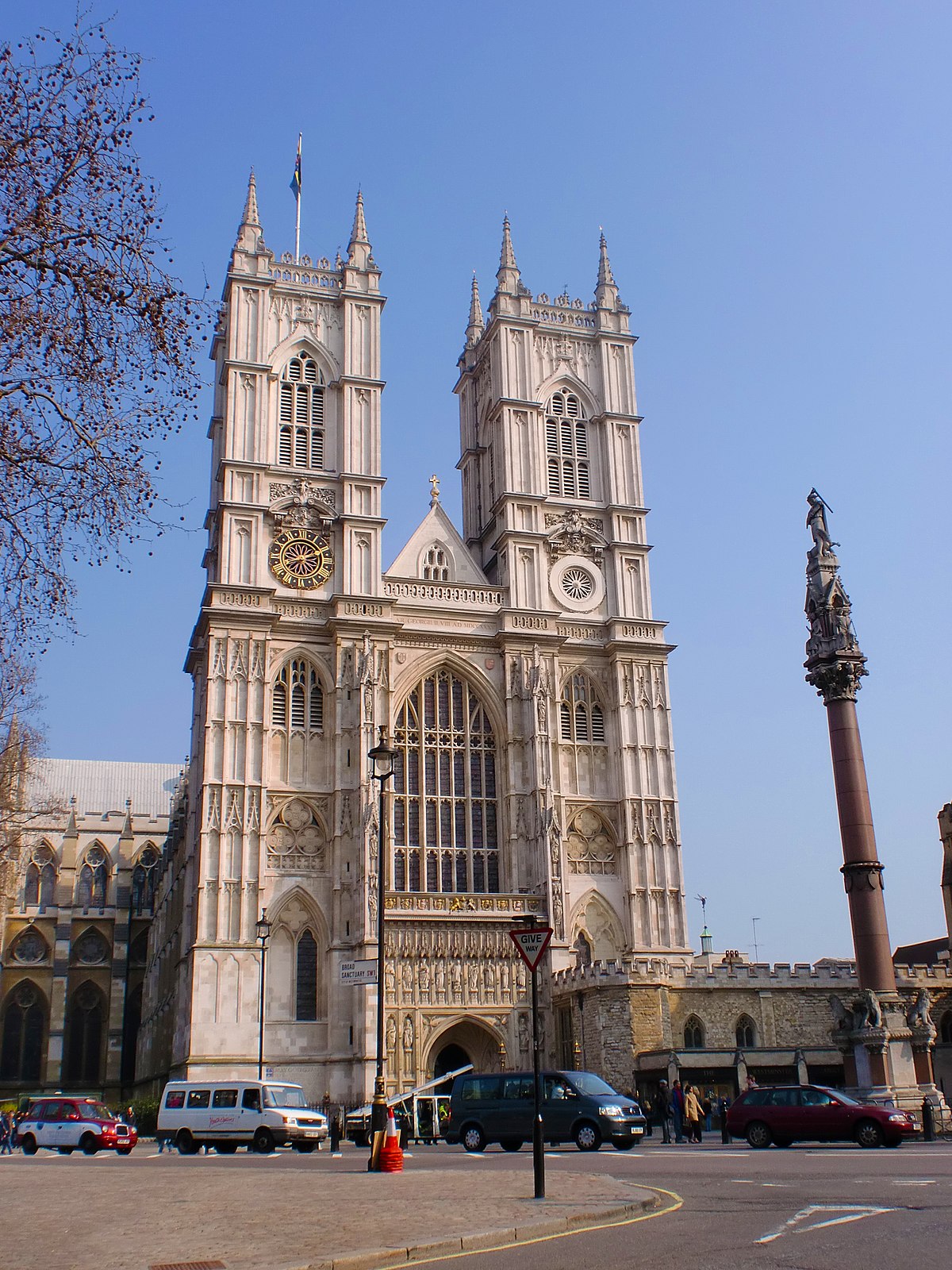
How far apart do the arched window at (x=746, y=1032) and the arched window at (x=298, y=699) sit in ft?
57.4

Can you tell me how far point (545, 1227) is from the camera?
11.6 m

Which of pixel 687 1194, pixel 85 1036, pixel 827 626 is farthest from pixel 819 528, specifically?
pixel 85 1036

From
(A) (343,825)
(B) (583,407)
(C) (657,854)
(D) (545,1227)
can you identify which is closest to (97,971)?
(A) (343,825)

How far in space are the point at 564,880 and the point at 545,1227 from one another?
110 feet

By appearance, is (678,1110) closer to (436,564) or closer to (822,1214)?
(822,1214)

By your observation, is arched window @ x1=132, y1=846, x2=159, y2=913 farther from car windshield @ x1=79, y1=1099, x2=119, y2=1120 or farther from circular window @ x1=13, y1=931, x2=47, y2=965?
car windshield @ x1=79, y1=1099, x2=119, y2=1120

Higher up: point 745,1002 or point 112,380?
point 112,380

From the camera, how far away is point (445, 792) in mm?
46531

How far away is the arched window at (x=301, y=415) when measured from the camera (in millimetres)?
49562

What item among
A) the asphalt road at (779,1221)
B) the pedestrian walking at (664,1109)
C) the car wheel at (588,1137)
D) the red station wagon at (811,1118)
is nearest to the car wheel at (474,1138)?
the car wheel at (588,1137)

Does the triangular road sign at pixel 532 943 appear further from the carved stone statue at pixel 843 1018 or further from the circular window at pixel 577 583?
the circular window at pixel 577 583

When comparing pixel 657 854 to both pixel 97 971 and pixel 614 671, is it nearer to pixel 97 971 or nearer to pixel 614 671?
pixel 614 671

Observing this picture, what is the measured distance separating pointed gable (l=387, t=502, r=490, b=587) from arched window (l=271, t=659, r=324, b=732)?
19.7ft

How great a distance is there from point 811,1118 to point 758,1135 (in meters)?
1.30
